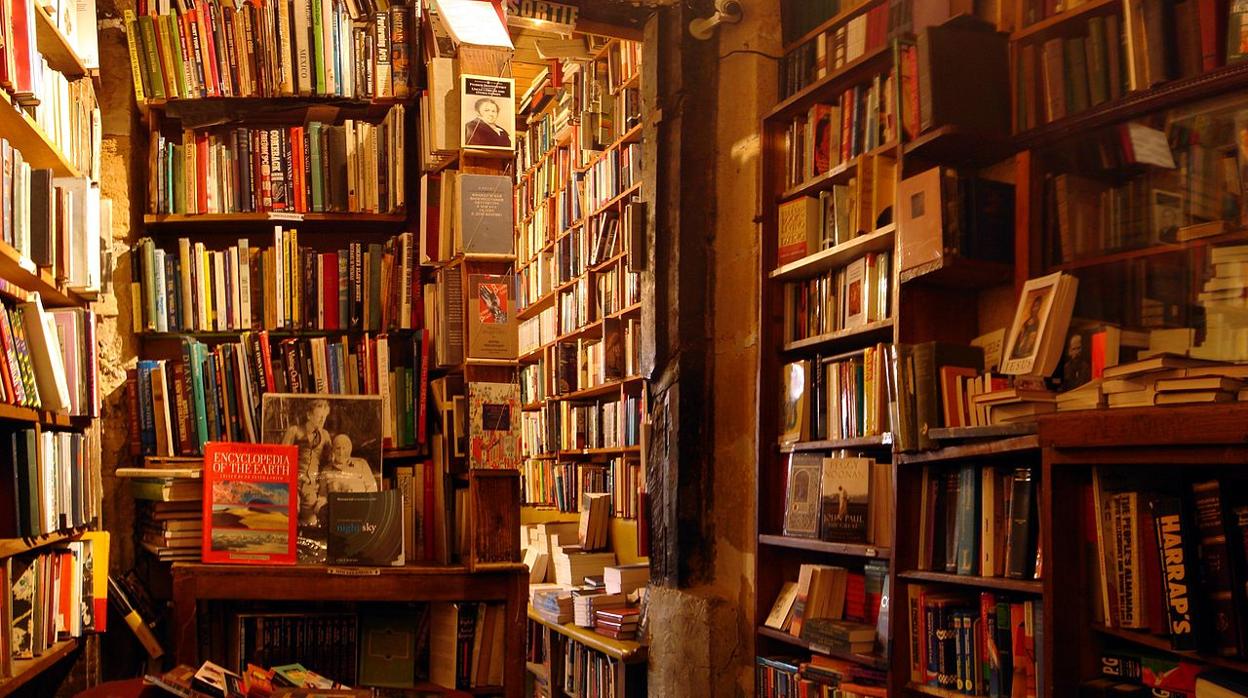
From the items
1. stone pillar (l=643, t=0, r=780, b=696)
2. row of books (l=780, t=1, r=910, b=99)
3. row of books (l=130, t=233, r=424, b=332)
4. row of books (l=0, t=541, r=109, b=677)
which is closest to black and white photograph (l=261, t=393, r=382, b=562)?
row of books (l=130, t=233, r=424, b=332)

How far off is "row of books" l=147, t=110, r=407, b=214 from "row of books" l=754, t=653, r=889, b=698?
74.9 inches

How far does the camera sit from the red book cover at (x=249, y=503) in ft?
9.61

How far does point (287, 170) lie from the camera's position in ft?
11.4

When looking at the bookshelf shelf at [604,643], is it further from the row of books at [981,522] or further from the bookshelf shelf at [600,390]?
the row of books at [981,522]

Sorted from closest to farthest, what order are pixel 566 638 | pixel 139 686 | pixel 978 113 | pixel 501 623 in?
pixel 139 686 → pixel 978 113 → pixel 501 623 → pixel 566 638

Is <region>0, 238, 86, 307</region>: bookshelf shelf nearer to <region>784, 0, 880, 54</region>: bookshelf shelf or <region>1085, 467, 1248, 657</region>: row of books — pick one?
<region>1085, 467, 1248, 657</region>: row of books

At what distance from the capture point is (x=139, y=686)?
264 centimetres

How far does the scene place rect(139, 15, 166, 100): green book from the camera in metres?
3.39

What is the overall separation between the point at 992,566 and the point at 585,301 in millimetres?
3536

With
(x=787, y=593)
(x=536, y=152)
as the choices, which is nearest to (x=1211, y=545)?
(x=787, y=593)

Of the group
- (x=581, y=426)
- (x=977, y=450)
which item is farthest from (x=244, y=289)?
(x=581, y=426)

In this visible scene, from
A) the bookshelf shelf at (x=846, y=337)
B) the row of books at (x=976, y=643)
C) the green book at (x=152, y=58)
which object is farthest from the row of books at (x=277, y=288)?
the row of books at (x=976, y=643)

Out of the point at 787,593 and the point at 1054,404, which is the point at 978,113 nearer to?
the point at 1054,404

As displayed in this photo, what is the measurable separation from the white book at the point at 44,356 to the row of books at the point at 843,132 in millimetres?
2220
